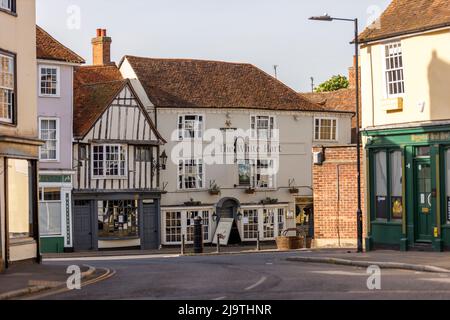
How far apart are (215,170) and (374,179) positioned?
2526cm

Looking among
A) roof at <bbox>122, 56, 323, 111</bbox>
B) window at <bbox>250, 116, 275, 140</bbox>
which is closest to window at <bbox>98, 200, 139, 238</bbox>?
roof at <bbox>122, 56, 323, 111</bbox>

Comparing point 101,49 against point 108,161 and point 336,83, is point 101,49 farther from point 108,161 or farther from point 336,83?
point 336,83

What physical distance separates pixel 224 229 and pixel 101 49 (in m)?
13.5

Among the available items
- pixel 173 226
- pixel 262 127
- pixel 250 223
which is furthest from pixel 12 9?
pixel 250 223

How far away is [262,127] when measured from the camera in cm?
5728

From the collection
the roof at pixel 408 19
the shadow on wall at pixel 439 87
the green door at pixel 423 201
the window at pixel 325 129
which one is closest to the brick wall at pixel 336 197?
the roof at pixel 408 19

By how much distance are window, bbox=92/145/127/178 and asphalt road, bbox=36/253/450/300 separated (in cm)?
2620

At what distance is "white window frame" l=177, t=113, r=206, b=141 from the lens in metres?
54.8

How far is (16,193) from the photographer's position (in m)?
26.2

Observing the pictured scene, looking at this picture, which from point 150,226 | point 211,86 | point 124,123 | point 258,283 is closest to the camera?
point 258,283

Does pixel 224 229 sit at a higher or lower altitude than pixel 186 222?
lower

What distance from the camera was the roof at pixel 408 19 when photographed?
29.2 metres

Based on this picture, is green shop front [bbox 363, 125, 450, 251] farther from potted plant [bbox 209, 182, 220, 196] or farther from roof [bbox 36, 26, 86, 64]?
potted plant [bbox 209, 182, 220, 196]
